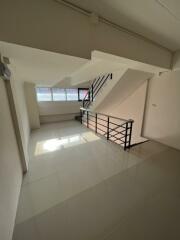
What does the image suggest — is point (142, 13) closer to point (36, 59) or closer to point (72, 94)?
point (36, 59)

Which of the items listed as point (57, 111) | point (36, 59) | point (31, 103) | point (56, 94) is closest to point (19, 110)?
point (36, 59)

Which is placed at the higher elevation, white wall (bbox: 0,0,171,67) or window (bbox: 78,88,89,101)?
white wall (bbox: 0,0,171,67)

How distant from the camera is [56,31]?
119 cm

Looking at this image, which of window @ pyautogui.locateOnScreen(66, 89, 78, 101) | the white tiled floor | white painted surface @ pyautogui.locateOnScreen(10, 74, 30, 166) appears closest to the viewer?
the white tiled floor

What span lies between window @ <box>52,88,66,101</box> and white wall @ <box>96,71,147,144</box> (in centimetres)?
239

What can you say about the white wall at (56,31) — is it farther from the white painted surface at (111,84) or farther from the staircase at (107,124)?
the staircase at (107,124)

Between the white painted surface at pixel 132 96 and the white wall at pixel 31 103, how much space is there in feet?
8.59

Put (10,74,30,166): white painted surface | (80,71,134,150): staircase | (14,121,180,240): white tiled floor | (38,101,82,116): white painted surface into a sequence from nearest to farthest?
(14,121,180,240): white tiled floor, (10,74,30,166): white painted surface, (80,71,134,150): staircase, (38,101,82,116): white painted surface

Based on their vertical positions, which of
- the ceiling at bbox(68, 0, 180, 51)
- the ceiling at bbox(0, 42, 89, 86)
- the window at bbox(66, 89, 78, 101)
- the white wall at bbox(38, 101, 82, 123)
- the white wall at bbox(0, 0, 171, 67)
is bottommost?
the white wall at bbox(38, 101, 82, 123)

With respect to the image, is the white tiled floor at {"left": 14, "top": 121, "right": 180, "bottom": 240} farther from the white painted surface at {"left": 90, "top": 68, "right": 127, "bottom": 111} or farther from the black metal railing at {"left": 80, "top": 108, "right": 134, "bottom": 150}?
the white painted surface at {"left": 90, "top": 68, "right": 127, "bottom": 111}

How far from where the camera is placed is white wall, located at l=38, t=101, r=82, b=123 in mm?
5328

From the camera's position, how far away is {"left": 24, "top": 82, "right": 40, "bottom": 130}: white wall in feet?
14.0

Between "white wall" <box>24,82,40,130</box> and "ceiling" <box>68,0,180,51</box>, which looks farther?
"white wall" <box>24,82,40,130</box>

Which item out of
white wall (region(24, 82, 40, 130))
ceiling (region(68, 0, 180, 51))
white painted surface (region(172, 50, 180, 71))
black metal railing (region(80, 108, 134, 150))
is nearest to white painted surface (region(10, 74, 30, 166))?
white wall (region(24, 82, 40, 130))
